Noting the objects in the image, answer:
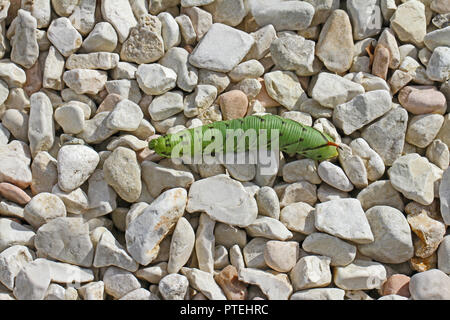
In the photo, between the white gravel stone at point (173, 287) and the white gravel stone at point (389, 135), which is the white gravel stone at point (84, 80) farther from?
the white gravel stone at point (389, 135)

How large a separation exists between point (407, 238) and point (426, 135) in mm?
548

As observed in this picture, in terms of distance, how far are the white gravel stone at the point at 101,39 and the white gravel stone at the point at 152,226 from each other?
2.77ft

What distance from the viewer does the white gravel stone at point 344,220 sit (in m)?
2.29

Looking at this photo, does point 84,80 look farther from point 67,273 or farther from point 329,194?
point 329,194

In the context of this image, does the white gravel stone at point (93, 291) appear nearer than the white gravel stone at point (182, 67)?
Yes

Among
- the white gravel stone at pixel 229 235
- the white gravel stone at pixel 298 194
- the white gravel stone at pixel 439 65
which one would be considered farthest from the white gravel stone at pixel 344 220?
the white gravel stone at pixel 439 65

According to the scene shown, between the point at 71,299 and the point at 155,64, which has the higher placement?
the point at 155,64

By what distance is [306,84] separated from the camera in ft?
9.07

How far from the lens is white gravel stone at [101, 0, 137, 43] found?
105 inches

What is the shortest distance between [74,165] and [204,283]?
0.78 metres

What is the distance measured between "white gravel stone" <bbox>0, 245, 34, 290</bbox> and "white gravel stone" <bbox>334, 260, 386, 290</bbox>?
4.25ft

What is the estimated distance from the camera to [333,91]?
2625 millimetres

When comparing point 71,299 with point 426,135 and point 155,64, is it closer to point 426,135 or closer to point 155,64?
point 155,64

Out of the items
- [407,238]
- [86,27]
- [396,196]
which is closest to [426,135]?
[396,196]
